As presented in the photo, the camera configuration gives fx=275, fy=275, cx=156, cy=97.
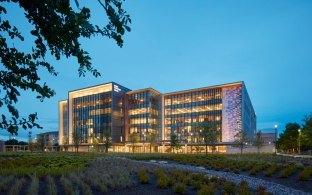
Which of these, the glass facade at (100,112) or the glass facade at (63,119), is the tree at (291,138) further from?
the glass facade at (63,119)

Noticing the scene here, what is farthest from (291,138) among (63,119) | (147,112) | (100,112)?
(63,119)

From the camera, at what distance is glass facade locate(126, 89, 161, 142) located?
103m

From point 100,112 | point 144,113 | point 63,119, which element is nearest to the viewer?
point 144,113

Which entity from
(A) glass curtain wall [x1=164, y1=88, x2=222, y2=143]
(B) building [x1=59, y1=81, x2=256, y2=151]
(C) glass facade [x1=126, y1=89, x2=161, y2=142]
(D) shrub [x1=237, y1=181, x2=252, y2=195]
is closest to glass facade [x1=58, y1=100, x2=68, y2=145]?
(B) building [x1=59, y1=81, x2=256, y2=151]

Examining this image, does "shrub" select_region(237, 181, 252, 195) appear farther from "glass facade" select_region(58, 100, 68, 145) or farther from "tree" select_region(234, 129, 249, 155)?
"glass facade" select_region(58, 100, 68, 145)

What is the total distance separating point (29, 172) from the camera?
17.5 m

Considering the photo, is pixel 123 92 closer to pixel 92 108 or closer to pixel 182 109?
pixel 92 108

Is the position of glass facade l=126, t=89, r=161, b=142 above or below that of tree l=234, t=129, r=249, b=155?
above

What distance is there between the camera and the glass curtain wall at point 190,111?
96.1 meters

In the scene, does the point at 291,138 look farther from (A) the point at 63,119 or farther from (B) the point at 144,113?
(A) the point at 63,119

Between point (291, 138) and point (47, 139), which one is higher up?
point (291, 138)

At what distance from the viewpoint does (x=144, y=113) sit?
103 metres

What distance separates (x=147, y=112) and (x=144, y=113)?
140 centimetres

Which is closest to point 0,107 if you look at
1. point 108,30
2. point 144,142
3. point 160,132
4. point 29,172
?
point 108,30
